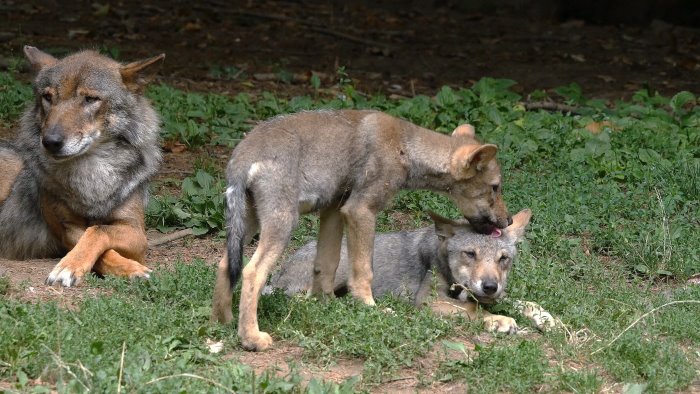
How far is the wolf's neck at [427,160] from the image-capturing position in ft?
23.5

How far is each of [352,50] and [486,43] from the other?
2.19 m

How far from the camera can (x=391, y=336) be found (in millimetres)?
6094

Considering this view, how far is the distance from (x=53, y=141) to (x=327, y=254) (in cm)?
200

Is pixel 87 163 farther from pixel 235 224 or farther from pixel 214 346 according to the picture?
pixel 214 346

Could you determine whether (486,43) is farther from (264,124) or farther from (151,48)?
(264,124)

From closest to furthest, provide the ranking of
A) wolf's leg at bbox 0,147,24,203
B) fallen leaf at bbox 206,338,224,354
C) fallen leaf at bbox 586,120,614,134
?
fallen leaf at bbox 206,338,224,354 → wolf's leg at bbox 0,147,24,203 → fallen leaf at bbox 586,120,614,134

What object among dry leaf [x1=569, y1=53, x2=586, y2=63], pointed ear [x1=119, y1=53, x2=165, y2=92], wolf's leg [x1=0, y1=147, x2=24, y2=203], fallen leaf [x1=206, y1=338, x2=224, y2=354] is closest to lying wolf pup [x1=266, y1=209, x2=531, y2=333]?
fallen leaf [x1=206, y1=338, x2=224, y2=354]

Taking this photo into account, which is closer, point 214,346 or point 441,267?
point 214,346

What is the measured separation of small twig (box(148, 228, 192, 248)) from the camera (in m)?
8.80

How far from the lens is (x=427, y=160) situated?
7215 millimetres

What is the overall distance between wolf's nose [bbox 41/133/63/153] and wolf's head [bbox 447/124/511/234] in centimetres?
264

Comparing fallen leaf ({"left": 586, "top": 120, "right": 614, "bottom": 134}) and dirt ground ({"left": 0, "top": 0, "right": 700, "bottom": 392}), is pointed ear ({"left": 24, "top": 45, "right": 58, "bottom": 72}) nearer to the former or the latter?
dirt ground ({"left": 0, "top": 0, "right": 700, "bottom": 392})

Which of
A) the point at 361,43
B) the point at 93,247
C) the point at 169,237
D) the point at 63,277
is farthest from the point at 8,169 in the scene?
the point at 361,43

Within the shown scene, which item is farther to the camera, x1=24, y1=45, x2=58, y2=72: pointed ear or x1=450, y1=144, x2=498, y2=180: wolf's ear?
x1=24, y1=45, x2=58, y2=72: pointed ear
